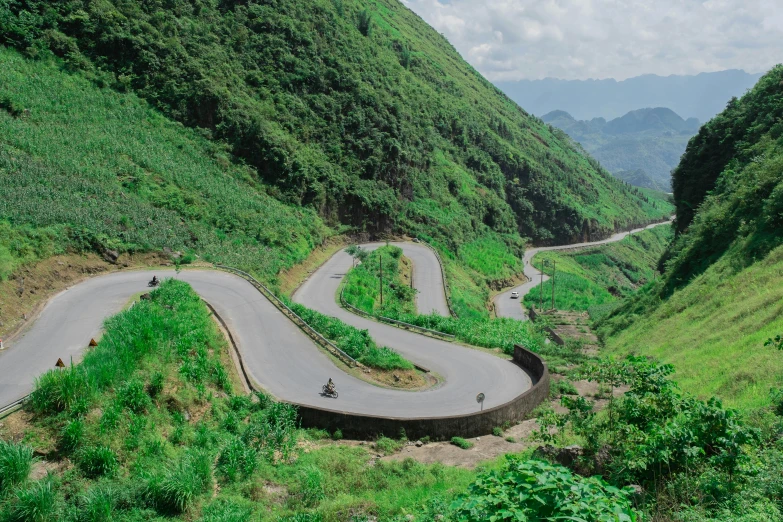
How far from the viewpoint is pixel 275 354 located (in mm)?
19859

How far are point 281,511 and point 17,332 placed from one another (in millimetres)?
12967

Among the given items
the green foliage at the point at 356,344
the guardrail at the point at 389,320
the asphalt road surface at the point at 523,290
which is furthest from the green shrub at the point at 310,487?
the asphalt road surface at the point at 523,290

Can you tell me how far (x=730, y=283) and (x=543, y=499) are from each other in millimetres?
19977

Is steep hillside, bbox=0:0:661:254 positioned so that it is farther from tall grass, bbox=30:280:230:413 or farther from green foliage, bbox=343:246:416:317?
tall grass, bbox=30:280:230:413

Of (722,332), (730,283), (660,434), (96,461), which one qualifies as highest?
(730,283)

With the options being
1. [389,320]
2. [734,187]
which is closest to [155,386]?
[389,320]

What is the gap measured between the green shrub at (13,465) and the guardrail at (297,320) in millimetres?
11302

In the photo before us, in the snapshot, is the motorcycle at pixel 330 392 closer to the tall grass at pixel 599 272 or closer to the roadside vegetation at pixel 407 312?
the roadside vegetation at pixel 407 312

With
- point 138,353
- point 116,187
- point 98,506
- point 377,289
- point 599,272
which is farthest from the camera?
point 599,272

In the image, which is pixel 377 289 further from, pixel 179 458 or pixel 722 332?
pixel 179 458

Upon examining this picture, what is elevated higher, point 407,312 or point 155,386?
point 155,386

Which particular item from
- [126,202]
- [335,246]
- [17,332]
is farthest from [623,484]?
[335,246]

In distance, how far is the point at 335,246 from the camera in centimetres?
4978

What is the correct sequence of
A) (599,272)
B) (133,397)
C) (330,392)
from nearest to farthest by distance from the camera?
1. (133,397)
2. (330,392)
3. (599,272)
